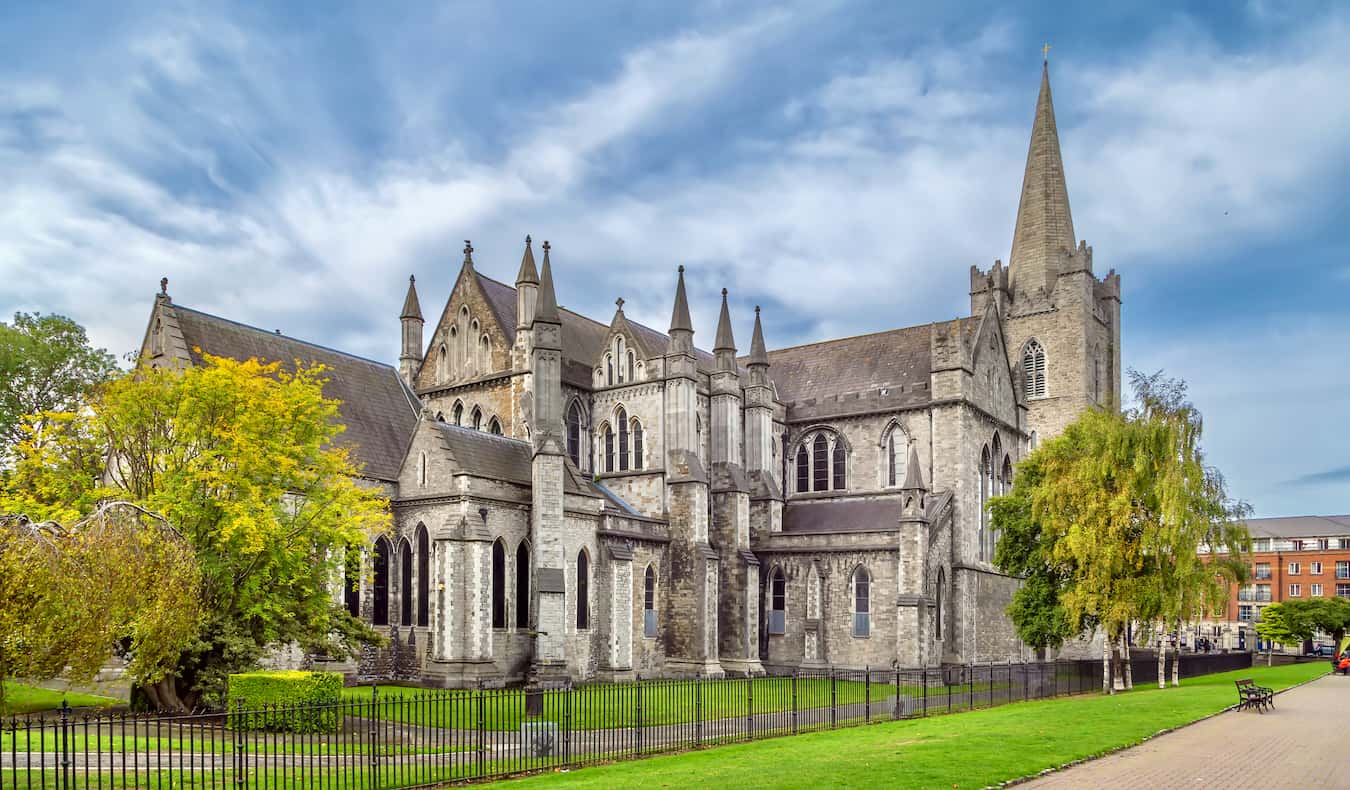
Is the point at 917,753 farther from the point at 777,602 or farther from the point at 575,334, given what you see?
the point at 575,334

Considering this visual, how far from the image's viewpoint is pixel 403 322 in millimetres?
46812

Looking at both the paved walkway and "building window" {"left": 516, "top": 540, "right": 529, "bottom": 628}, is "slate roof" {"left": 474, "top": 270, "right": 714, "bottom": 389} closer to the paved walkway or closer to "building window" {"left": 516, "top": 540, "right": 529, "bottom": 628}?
"building window" {"left": 516, "top": 540, "right": 529, "bottom": 628}

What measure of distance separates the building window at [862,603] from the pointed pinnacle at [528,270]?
1743cm

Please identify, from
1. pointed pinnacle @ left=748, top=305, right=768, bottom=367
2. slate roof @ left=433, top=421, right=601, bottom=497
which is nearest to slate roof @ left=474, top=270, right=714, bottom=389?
pointed pinnacle @ left=748, top=305, right=768, bottom=367

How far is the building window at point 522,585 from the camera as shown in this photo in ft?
115

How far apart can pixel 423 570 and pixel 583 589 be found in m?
5.57

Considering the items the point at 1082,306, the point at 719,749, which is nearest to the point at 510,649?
the point at 719,749

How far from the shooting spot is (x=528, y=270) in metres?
40.8

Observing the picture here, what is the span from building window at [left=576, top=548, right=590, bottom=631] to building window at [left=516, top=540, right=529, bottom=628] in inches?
77.1

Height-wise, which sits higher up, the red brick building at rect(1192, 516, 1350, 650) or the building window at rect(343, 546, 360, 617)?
the building window at rect(343, 546, 360, 617)

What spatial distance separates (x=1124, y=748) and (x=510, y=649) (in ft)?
65.1

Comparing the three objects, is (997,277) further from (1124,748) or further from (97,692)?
(97,692)

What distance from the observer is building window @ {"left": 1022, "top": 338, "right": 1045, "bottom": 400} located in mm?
58938

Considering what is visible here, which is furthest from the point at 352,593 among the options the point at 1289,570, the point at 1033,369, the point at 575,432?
the point at 1289,570
